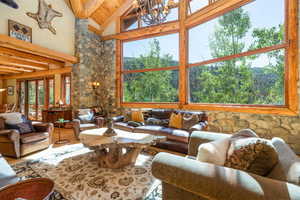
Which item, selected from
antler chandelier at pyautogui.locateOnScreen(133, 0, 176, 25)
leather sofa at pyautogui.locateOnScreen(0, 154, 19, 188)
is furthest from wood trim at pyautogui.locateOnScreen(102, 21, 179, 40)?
leather sofa at pyautogui.locateOnScreen(0, 154, 19, 188)

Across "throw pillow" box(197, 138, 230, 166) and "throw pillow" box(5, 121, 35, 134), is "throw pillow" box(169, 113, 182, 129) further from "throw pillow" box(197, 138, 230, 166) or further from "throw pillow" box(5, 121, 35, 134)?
"throw pillow" box(5, 121, 35, 134)

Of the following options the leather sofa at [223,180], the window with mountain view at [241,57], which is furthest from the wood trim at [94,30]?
the leather sofa at [223,180]

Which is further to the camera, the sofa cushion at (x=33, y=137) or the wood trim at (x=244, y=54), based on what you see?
the wood trim at (x=244, y=54)

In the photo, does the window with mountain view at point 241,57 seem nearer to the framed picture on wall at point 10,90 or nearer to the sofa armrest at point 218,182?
the sofa armrest at point 218,182

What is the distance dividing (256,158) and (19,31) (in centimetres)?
589

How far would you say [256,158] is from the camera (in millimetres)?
1053

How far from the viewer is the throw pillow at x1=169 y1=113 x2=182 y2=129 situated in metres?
3.58

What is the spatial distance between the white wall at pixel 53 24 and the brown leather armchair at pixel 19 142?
289 cm

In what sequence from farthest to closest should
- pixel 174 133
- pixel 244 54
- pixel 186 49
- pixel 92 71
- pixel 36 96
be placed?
pixel 36 96, pixel 92 71, pixel 186 49, pixel 244 54, pixel 174 133

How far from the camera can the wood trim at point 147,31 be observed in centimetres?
497

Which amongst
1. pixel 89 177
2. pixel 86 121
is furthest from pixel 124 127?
pixel 89 177

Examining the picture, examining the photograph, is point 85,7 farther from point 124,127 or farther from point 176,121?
point 176,121

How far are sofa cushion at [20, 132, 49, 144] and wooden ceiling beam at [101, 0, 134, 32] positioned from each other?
4.91 metres

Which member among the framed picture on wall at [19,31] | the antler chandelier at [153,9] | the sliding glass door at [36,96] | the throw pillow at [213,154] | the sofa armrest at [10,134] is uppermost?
the framed picture on wall at [19,31]
